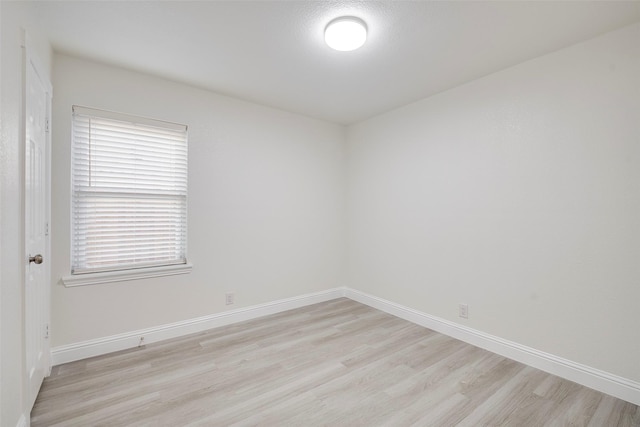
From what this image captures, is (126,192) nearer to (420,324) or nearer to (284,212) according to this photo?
(284,212)

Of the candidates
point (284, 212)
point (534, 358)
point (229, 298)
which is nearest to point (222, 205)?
point (284, 212)

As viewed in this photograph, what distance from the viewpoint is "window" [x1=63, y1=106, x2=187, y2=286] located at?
96.7 inches

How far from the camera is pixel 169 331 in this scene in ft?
9.29

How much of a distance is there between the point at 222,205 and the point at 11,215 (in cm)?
182

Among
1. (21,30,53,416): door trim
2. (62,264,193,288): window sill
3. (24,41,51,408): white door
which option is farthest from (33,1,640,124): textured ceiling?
(62,264,193,288): window sill

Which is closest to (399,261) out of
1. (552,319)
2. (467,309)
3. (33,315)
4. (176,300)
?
(467,309)

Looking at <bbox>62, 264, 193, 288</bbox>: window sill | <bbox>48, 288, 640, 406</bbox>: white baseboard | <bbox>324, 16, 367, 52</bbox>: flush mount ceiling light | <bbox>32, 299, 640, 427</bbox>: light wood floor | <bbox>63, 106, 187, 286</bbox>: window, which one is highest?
<bbox>324, 16, 367, 52</bbox>: flush mount ceiling light

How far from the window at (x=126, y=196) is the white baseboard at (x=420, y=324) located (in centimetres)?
56

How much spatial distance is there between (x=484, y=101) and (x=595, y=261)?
1613mm

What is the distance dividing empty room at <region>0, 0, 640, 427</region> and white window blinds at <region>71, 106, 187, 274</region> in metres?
0.02

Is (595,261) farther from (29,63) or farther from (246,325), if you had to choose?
(29,63)

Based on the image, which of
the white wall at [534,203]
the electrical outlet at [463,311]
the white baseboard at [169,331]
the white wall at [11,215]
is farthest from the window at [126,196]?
the electrical outlet at [463,311]

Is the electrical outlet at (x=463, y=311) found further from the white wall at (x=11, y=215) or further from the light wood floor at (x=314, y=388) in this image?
the white wall at (x=11, y=215)

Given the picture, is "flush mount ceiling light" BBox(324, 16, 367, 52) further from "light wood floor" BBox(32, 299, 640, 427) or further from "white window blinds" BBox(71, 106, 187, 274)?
"light wood floor" BBox(32, 299, 640, 427)
